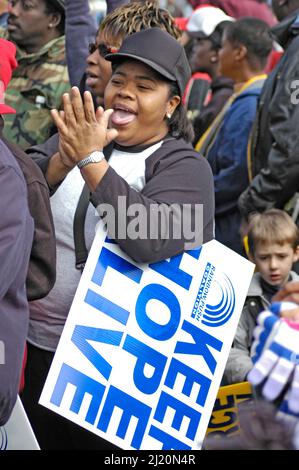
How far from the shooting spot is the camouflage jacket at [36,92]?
208 inches

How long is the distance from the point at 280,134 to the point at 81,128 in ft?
6.19

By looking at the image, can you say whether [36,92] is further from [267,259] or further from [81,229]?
[81,229]

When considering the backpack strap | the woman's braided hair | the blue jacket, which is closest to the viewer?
the backpack strap

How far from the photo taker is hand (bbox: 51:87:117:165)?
3.77 meters

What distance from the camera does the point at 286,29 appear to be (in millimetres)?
5738

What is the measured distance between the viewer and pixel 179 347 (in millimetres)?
3887

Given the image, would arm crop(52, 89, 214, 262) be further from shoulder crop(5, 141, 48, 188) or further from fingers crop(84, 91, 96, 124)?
shoulder crop(5, 141, 48, 188)

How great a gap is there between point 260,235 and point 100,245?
130cm

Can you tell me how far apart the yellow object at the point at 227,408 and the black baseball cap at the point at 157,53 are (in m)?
1.14

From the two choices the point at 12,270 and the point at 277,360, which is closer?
the point at 277,360

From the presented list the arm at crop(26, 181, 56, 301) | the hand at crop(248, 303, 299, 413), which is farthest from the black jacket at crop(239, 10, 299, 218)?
the hand at crop(248, 303, 299, 413)

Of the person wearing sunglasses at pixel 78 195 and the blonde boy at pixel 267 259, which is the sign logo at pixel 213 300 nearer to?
the person wearing sunglasses at pixel 78 195

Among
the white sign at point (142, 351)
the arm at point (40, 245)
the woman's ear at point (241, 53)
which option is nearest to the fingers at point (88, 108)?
the arm at point (40, 245)

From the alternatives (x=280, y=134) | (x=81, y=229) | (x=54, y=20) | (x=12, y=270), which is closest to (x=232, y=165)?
(x=280, y=134)
